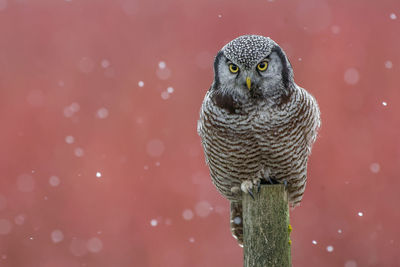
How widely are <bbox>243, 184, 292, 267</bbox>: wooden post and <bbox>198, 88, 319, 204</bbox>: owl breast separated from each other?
58 centimetres

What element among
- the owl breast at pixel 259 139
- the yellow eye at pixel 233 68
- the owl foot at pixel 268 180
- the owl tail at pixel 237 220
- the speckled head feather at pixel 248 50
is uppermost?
the speckled head feather at pixel 248 50

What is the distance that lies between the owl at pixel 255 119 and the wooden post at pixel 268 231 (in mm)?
122

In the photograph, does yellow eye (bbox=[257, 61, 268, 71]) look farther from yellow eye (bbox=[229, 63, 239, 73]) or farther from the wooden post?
the wooden post

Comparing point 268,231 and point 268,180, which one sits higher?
point 268,180

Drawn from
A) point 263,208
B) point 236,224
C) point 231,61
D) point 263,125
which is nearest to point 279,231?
point 263,208

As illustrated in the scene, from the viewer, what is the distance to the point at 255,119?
3.13 meters

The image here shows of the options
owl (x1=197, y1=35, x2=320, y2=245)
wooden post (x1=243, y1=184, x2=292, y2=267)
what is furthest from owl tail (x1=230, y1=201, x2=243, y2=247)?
wooden post (x1=243, y1=184, x2=292, y2=267)

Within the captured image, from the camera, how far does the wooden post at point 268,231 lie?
8.46ft

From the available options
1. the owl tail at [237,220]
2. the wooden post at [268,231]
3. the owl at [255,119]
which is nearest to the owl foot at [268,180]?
the owl at [255,119]

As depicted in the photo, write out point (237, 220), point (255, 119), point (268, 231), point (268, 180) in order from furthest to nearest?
1. point (237, 220)
2. point (268, 180)
3. point (255, 119)
4. point (268, 231)

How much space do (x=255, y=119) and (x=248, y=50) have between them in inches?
17.5

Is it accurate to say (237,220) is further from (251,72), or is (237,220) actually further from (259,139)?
(251,72)

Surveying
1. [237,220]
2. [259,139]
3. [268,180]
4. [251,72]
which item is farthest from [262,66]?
[237,220]

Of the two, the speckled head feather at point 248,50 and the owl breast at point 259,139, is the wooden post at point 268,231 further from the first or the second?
the speckled head feather at point 248,50
